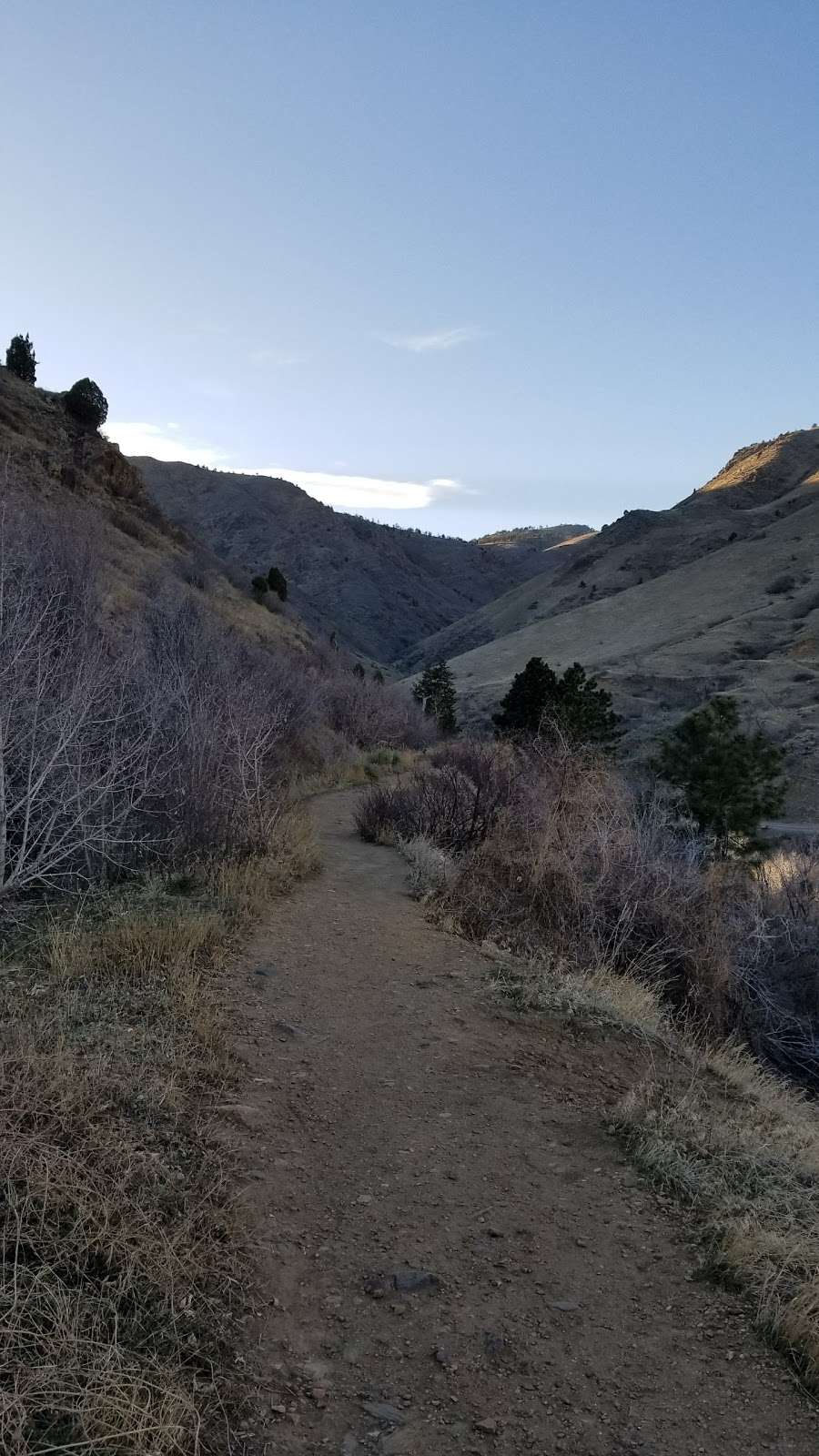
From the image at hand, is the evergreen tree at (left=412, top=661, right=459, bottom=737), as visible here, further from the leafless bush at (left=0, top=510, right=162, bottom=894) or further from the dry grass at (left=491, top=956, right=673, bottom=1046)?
the dry grass at (left=491, top=956, right=673, bottom=1046)

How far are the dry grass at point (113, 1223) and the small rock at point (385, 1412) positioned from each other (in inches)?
19.1

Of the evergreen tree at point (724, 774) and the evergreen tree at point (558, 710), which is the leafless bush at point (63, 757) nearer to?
the evergreen tree at point (558, 710)

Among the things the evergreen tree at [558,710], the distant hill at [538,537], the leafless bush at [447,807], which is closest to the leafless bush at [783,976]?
the leafless bush at [447,807]

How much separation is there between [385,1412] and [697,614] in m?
61.8

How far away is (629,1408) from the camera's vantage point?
316 cm

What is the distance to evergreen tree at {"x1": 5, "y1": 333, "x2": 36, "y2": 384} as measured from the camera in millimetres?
35719

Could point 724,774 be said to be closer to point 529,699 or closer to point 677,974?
point 677,974

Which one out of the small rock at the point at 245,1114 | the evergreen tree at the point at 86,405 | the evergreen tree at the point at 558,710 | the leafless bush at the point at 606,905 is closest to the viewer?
the small rock at the point at 245,1114

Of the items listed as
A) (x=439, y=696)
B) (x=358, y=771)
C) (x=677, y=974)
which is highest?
(x=439, y=696)

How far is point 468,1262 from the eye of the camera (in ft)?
12.8


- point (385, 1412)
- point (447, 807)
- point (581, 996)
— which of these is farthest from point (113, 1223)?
point (447, 807)

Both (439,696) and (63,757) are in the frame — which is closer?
(63,757)

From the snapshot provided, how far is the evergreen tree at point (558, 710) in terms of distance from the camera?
21.2 m

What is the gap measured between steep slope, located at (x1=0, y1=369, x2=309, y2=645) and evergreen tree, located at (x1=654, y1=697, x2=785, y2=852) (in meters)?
12.8
